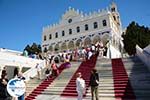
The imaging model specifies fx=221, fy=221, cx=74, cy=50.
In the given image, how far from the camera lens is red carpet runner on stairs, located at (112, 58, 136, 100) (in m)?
10.7

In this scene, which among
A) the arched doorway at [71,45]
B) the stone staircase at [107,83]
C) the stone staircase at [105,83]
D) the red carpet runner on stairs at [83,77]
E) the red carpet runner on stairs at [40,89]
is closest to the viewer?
the stone staircase at [107,83]

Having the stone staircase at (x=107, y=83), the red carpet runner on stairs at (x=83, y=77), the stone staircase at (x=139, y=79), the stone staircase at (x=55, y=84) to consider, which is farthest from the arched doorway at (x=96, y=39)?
the stone staircase at (x=139, y=79)

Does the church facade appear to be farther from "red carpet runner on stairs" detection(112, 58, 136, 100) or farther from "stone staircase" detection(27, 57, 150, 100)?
"red carpet runner on stairs" detection(112, 58, 136, 100)

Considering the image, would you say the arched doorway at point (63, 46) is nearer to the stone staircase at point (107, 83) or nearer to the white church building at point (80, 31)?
the white church building at point (80, 31)

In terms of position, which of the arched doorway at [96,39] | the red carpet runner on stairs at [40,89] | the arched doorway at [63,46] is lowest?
the red carpet runner on stairs at [40,89]

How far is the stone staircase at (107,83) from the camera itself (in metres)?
11.1

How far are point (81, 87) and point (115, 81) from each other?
10.3ft

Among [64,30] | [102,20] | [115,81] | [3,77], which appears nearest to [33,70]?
[115,81]

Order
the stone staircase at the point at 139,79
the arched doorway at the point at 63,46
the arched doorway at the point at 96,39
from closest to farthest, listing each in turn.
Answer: the stone staircase at the point at 139,79, the arched doorway at the point at 96,39, the arched doorway at the point at 63,46

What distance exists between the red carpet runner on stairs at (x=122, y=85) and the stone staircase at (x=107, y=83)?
17cm

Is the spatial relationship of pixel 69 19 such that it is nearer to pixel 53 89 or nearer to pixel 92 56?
pixel 92 56

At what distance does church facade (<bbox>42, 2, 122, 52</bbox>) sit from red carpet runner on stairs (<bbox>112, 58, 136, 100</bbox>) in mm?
27647

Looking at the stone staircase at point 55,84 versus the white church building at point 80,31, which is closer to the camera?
the stone staircase at point 55,84

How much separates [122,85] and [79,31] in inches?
1463
